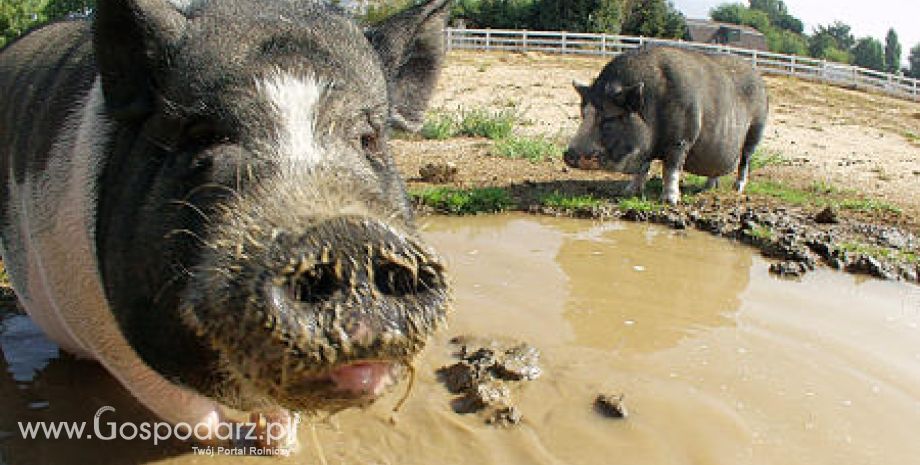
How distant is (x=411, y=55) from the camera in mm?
3697

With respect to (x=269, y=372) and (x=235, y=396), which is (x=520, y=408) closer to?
(x=235, y=396)

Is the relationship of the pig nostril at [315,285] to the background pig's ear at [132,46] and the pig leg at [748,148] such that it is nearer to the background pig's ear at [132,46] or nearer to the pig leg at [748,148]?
the background pig's ear at [132,46]

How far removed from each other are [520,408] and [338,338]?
2.22m

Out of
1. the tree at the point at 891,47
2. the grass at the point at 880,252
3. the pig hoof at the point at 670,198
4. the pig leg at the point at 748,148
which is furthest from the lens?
the tree at the point at 891,47

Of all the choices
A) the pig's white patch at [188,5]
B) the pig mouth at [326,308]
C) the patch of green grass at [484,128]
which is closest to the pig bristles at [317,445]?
the pig mouth at [326,308]

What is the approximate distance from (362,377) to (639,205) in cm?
660

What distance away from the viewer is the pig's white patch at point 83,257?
9.98 feet

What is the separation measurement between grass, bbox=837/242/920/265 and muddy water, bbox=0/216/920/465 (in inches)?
22.9

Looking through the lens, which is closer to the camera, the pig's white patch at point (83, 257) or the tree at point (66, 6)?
the pig's white patch at point (83, 257)

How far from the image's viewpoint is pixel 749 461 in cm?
367

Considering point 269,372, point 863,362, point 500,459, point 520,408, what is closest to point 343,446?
point 500,459

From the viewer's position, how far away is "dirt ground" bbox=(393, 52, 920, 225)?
10.1 meters

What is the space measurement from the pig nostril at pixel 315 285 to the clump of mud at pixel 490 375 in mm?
2055

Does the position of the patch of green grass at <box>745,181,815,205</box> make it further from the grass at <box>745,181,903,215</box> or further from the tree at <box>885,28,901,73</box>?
the tree at <box>885,28,901,73</box>
